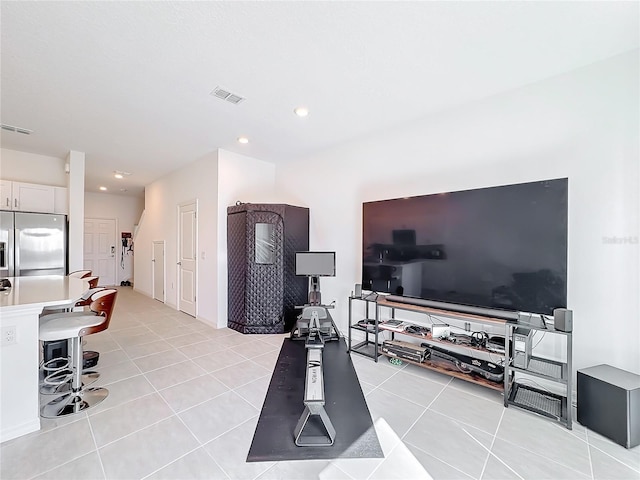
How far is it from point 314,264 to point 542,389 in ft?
8.63

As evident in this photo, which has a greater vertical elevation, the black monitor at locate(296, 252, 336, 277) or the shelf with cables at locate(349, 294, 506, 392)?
the black monitor at locate(296, 252, 336, 277)

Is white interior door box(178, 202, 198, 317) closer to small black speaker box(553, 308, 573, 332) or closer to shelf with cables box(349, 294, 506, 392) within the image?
shelf with cables box(349, 294, 506, 392)

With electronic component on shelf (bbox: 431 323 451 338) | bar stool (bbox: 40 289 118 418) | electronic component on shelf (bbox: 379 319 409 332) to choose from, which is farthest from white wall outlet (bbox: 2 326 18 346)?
electronic component on shelf (bbox: 431 323 451 338)

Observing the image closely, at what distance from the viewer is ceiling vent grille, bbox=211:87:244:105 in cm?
258

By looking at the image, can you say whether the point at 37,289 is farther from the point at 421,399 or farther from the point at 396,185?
the point at 396,185

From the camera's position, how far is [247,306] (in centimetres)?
399

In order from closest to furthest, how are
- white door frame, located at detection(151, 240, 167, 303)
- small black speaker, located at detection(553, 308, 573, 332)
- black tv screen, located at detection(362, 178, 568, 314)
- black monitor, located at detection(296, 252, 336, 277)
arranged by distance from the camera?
small black speaker, located at detection(553, 308, 573, 332), black tv screen, located at detection(362, 178, 568, 314), black monitor, located at detection(296, 252, 336, 277), white door frame, located at detection(151, 240, 167, 303)

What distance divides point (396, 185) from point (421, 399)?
2.32 m

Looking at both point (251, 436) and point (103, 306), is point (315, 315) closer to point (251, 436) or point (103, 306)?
point (251, 436)

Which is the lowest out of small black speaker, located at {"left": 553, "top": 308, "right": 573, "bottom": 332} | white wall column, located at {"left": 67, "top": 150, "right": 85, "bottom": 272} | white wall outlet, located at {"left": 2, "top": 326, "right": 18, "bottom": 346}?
white wall outlet, located at {"left": 2, "top": 326, "right": 18, "bottom": 346}

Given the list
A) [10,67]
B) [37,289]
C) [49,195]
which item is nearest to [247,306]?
[37,289]

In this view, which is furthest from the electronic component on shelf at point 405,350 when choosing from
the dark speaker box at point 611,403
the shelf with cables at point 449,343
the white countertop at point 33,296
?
the white countertop at point 33,296

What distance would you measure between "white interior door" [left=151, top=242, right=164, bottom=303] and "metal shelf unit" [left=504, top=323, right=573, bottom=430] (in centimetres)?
632

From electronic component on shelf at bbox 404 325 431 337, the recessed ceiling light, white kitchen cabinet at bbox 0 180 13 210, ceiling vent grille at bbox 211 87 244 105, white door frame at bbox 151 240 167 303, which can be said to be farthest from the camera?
white door frame at bbox 151 240 167 303
